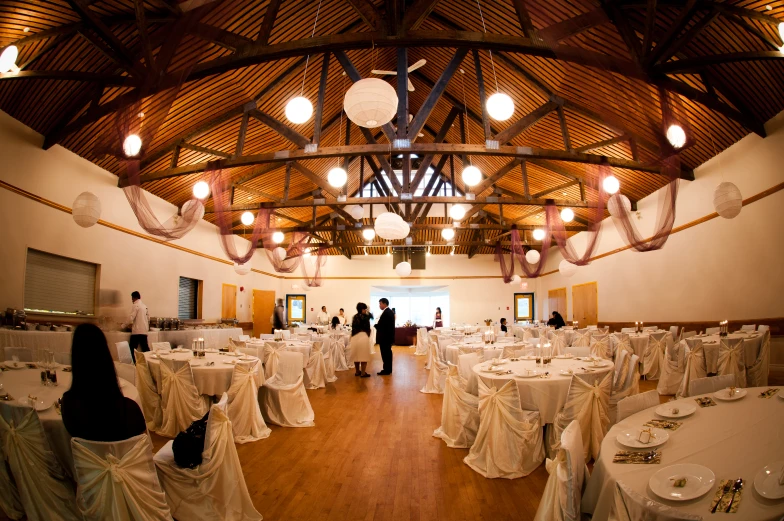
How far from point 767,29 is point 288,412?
23.8ft

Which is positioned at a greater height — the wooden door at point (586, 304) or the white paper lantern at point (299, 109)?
the white paper lantern at point (299, 109)

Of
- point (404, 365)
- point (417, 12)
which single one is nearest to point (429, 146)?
point (417, 12)

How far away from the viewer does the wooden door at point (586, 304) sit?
13234 millimetres

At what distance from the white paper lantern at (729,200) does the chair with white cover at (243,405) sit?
6.38 meters

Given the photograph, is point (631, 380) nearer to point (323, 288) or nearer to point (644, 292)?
point (644, 292)

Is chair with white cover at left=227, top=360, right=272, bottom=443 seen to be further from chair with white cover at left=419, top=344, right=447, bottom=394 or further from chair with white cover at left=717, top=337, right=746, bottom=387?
chair with white cover at left=717, top=337, right=746, bottom=387

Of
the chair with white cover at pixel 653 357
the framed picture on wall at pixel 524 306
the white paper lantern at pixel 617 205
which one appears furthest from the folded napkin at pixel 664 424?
the framed picture on wall at pixel 524 306

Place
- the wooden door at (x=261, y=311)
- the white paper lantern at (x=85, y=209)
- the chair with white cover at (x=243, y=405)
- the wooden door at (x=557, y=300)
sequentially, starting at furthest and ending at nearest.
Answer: the wooden door at (x=261, y=311) → the wooden door at (x=557, y=300) → the white paper lantern at (x=85, y=209) → the chair with white cover at (x=243, y=405)

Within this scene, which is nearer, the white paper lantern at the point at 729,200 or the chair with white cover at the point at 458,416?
the chair with white cover at the point at 458,416

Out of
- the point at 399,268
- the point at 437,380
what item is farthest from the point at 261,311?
the point at 437,380

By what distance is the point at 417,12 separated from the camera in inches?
191

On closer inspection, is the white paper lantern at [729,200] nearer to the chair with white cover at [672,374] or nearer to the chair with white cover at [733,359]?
the chair with white cover at [733,359]

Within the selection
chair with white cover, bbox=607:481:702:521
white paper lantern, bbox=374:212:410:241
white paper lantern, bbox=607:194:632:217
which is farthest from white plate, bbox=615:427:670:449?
white paper lantern, bbox=607:194:632:217

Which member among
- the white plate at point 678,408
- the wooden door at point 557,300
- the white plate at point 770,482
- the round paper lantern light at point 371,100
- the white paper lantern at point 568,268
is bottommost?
the white plate at point 678,408
